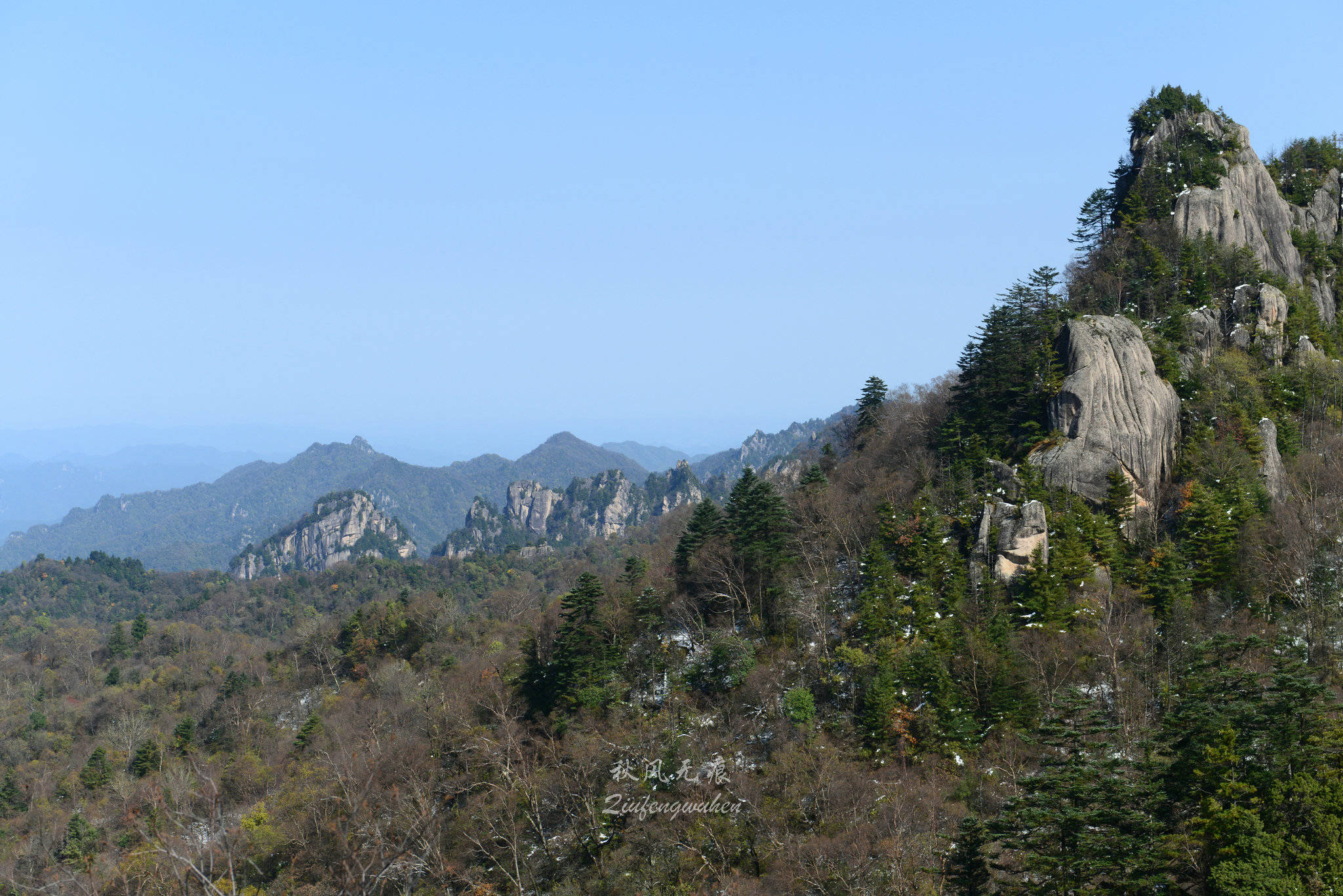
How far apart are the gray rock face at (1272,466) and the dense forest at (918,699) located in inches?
12.8

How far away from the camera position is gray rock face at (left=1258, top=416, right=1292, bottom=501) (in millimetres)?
45750

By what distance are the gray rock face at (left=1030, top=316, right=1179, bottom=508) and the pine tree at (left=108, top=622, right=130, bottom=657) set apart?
119m

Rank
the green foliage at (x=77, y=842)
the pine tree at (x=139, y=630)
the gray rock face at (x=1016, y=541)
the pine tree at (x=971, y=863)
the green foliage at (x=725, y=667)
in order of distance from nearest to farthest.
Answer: the pine tree at (x=971, y=863)
the gray rock face at (x=1016, y=541)
the green foliage at (x=725, y=667)
the green foliage at (x=77, y=842)
the pine tree at (x=139, y=630)

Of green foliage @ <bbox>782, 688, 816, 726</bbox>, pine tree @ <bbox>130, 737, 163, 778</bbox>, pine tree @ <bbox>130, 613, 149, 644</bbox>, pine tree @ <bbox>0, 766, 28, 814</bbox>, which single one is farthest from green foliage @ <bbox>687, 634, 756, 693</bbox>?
pine tree @ <bbox>130, 613, 149, 644</bbox>

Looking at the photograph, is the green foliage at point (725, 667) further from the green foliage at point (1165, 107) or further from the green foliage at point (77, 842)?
the green foliage at point (1165, 107)

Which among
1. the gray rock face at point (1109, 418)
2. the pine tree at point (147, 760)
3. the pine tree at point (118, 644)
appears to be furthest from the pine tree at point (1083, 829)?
the pine tree at point (118, 644)

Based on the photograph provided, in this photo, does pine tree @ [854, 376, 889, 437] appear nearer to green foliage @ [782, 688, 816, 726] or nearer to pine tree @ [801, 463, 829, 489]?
pine tree @ [801, 463, 829, 489]

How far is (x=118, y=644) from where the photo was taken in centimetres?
Result: 11169

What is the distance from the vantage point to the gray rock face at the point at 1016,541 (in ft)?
142

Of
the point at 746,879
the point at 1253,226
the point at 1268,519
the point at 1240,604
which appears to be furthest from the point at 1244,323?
the point at 746,879

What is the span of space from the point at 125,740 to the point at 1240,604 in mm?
85497

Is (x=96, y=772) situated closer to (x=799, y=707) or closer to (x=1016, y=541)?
(x=799, y=707)

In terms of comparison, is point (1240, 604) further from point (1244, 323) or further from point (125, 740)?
point (125, 740)

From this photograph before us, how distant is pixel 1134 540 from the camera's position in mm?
45344
